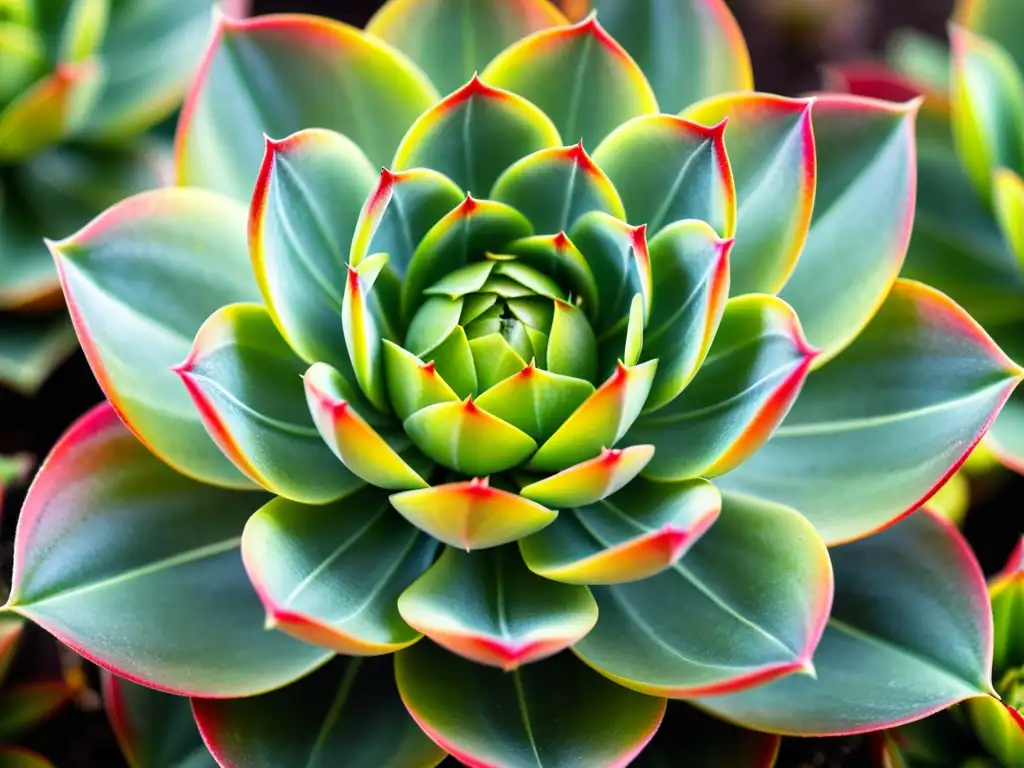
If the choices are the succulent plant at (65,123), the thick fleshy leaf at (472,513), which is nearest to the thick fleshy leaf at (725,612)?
the thick fleshy leaf at (472,513)

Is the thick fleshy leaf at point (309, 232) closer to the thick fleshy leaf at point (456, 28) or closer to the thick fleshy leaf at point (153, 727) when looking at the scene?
the thick fleshy leaf at point (456, 28)

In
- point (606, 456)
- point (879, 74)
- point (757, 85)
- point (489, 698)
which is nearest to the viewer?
point (606, 456)

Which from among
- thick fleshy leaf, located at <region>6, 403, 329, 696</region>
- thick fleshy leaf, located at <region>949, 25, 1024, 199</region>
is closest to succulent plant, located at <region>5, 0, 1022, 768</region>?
thick fleshy leaf, located at <region>6, 403, 329, 696</region>

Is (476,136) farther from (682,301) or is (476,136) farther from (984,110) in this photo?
(984,110)

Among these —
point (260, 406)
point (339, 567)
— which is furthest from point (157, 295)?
point (339, 567)

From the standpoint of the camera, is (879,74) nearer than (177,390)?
No

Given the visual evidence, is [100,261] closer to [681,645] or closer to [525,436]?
[525,436]

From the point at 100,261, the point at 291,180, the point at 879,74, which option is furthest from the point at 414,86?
the point at 879,74
